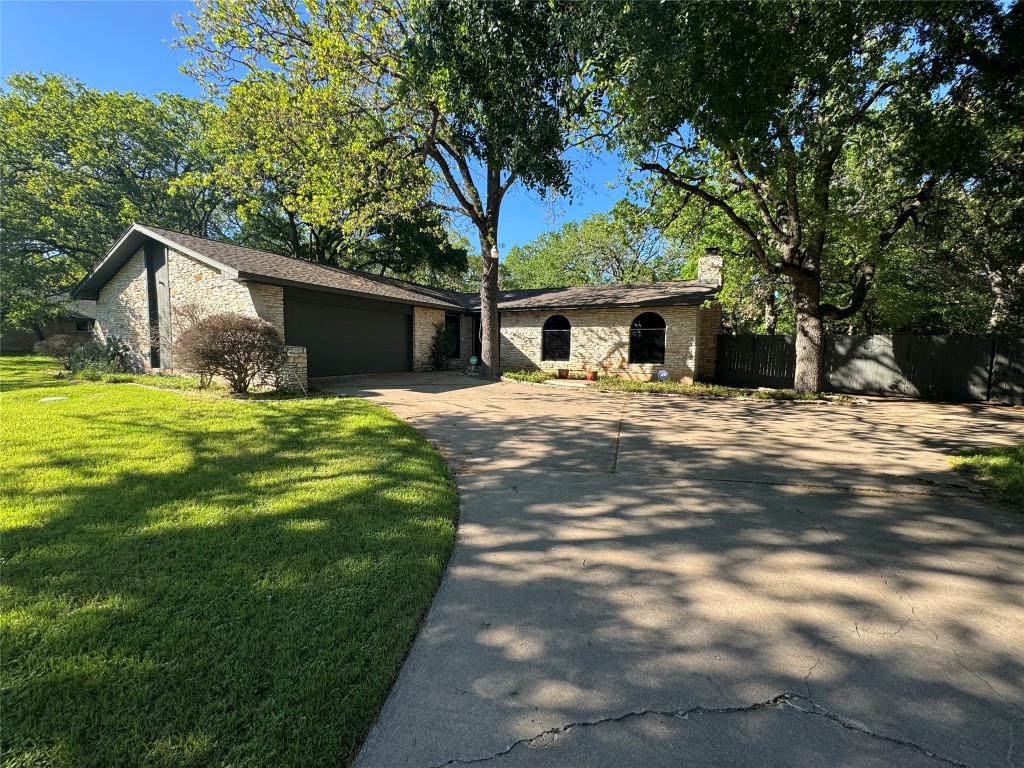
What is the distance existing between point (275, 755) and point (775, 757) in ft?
6.03

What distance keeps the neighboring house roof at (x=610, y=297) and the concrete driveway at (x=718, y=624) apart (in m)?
10.1

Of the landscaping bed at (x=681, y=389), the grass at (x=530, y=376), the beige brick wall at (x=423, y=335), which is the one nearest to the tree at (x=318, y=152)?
the beige brick wall at (x=423, y=335)

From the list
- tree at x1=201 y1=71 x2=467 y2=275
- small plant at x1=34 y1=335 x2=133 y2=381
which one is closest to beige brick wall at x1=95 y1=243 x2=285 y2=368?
small plant at x1=34 y1=335 x2=133 y2=381

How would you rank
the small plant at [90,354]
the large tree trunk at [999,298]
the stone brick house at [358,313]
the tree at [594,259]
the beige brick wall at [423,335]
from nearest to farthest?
1. the stone brick house at [358,313]
2. the small plant at [90,354]
3. the large tree trunk at [999,298]
4. the beige brick wall at [423,335]
5. the tree at [594,259]

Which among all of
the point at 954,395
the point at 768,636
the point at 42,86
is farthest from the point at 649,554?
the point at 42,86

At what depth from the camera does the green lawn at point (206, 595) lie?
1.65 meters

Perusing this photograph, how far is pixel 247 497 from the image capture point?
391 cm

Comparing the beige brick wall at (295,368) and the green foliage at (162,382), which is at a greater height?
the beige brick wall at (295,368)

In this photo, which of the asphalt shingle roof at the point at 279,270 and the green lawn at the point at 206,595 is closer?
the green lawn at the point at 206,595

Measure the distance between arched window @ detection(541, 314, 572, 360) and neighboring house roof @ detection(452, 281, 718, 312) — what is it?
680 millimetres

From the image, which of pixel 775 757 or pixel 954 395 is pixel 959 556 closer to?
pixel 775 757

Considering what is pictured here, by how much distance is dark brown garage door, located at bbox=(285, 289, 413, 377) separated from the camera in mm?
12336

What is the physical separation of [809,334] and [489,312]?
9.98 metres

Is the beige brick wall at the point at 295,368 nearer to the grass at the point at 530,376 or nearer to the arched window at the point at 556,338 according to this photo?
the grass at the point at 530,376
